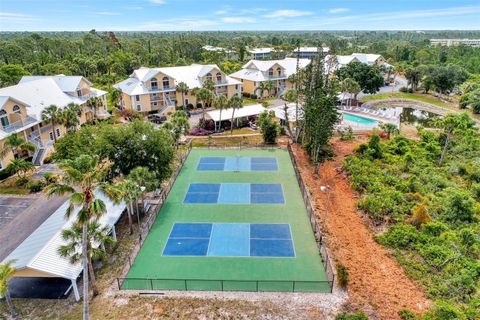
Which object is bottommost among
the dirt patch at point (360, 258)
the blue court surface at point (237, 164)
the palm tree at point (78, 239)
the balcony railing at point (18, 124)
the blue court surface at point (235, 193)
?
the dirt patch at point (360, 258)

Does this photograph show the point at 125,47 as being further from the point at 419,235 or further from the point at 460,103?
the point at 419,235

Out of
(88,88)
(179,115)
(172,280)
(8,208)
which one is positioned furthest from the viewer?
(88,88)

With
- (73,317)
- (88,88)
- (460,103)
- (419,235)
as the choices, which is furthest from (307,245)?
(460,103)

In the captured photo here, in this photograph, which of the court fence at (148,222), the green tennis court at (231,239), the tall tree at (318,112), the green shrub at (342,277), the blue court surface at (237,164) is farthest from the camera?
the blue court surface at (237,164)

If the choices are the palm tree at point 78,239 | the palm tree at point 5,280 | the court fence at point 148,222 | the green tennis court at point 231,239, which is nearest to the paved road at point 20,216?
the palm tree at point 5,280

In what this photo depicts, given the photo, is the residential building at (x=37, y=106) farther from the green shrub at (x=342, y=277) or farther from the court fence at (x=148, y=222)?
the green shrub at (x=342, y=277)

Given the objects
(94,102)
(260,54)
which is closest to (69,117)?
(94,102)

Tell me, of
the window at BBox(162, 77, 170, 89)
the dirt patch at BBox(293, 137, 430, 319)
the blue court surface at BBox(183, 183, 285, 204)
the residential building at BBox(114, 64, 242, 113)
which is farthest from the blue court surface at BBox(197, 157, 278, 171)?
the window at BBox(162, 77, 170, 89)
